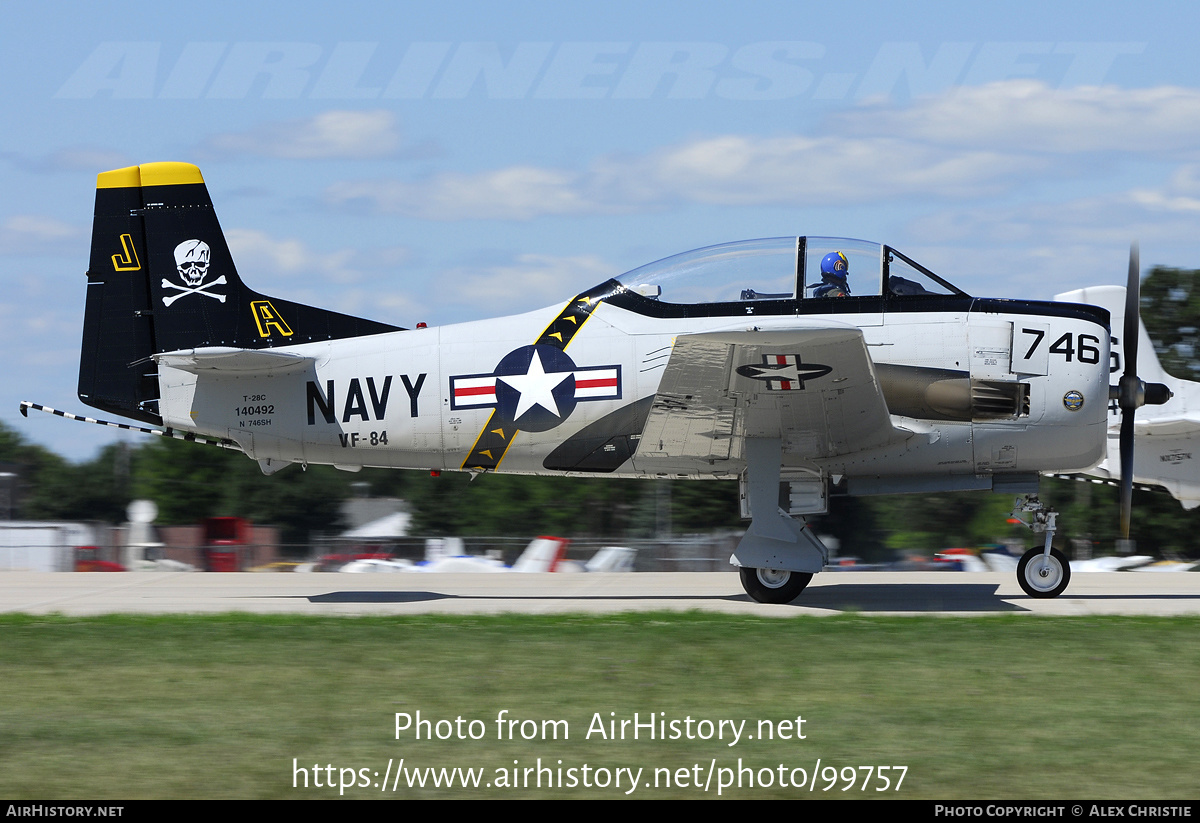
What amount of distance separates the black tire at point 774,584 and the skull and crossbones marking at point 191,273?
5.82 meters

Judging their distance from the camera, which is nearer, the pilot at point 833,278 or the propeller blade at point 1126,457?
the pilot at point 833,278

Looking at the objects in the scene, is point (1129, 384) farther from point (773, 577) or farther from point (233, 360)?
point (233, 360)

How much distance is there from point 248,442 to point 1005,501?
1956 inches

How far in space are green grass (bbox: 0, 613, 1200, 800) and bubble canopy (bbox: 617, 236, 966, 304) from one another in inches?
111

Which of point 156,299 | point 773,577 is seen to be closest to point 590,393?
point 773,577

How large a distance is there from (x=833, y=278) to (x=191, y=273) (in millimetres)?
6194

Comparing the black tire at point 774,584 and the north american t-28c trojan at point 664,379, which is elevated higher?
the north american t-28c trojan at point 664,379

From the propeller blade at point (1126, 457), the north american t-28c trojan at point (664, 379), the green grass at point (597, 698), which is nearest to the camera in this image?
the green grass at point (597, 698)

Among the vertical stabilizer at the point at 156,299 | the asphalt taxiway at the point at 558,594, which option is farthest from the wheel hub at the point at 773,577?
the vertical stabilizer at the point at 156,299

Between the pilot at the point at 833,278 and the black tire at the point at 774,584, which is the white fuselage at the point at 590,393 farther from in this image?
the black tire at the point at 774,584

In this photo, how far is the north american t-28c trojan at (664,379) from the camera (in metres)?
9.59

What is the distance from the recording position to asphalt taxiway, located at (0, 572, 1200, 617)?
9984 mm

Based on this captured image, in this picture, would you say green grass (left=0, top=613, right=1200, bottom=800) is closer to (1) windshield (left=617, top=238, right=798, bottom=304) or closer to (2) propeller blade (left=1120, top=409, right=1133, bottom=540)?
(2) propeller blade (left=1120, top=409, right=1133, bottom=540)

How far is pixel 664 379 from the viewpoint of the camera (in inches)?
357
